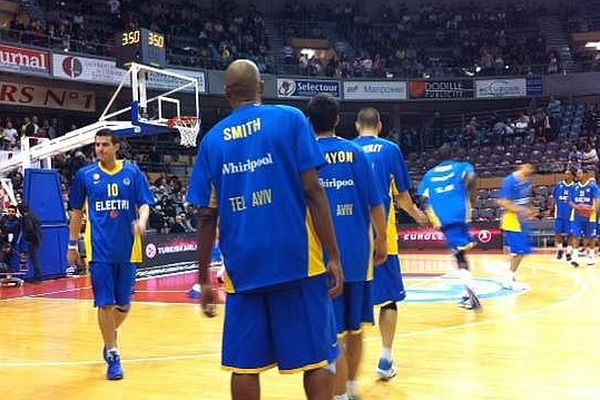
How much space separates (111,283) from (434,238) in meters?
16.3

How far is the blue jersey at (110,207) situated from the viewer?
19.2 feet

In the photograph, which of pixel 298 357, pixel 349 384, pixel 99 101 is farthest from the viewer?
pixel 99 101

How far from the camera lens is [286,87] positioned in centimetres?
2741

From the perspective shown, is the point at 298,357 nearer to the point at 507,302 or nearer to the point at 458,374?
the point at 458,374

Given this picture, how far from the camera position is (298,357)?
2994 millimetres

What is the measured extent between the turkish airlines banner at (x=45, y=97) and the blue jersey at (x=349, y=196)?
20.2 m

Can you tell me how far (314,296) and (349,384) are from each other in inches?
73.4

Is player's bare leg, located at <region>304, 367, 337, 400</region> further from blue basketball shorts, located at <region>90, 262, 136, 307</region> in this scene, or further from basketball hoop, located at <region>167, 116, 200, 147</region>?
basketball hoop, located at <region>167, 116, 200, 147</region>

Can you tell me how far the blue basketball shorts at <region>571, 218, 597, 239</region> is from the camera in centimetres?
1523

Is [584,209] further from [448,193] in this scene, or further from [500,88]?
[500,88]

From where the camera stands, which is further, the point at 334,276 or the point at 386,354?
the point at 386,354

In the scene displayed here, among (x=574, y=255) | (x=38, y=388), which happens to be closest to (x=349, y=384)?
(x=38, y=388)

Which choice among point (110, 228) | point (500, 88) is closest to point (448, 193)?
point (110, 228)

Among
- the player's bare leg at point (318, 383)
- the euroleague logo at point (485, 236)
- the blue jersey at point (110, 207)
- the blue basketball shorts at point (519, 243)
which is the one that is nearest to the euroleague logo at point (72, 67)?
the euroleague logo at point (485, 236)
